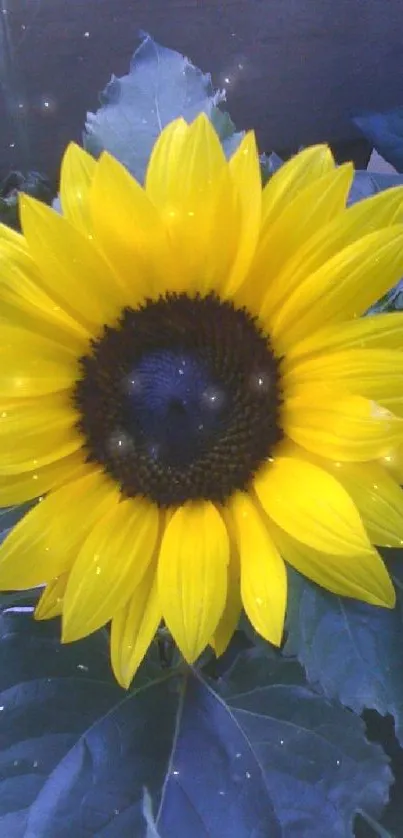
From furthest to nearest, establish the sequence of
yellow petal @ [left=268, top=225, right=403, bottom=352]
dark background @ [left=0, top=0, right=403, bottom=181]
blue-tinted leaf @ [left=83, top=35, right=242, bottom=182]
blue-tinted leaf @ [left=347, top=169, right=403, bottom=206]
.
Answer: dark background @ [left=0, top=0, right=403, bottom=181], blue-tinted leaf @ [left=347, top=169, right=403, bottom=206], blue-tinted leaf @ [left=83, top=35, right=242, bottom=182], yellow petal @ [left=268, top=225, right=403, bottom=352]

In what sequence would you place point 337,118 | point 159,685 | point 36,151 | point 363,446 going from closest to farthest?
point 363,446 < point 159,685 < point 36,151 < point 337,118

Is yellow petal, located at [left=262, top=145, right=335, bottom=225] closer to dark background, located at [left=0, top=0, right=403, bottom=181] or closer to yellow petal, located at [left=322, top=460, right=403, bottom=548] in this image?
yellow petal, located at [left=322, top=460, right=403, bottom=548]

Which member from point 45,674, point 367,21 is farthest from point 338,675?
point 367,21

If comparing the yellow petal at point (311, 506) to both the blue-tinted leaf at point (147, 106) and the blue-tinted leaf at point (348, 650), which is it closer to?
the blue-tinted leaf at point (348, 650)

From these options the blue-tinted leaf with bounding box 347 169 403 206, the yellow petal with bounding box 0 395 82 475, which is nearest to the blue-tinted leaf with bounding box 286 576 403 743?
the yellow petal with bounding box 0 395 82 475

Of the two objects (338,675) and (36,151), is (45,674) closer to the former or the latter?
(338,675)

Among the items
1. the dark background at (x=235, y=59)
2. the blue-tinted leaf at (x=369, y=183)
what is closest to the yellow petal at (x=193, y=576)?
the blue-tinted leaf at (x=369, y=183)

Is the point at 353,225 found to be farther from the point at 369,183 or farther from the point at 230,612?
the point at 369,183

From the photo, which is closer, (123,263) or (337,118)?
(123,263)

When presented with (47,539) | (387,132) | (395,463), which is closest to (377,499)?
(395,463)
